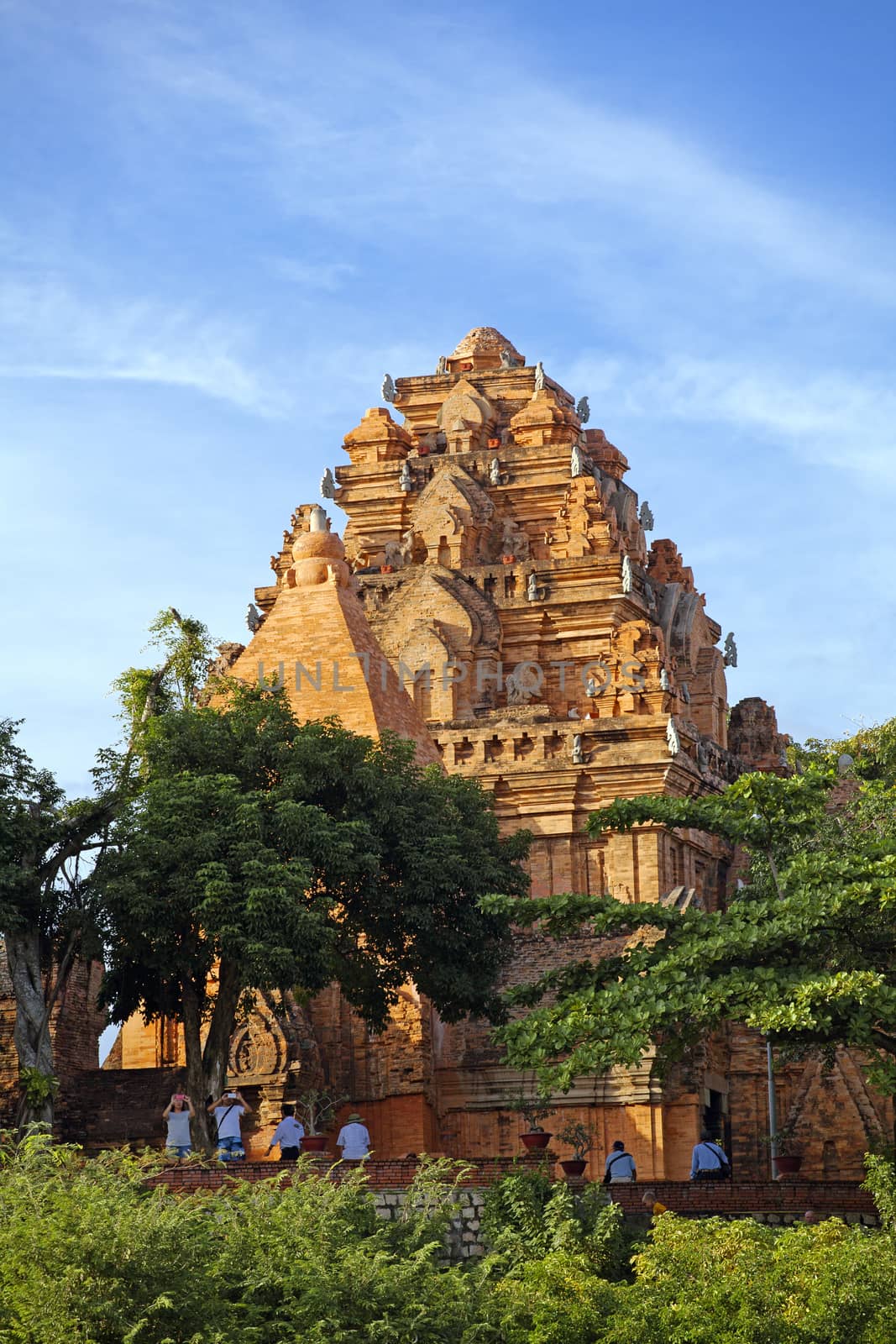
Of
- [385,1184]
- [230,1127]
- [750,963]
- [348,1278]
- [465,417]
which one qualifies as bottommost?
[348,1278]

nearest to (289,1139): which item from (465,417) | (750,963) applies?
(750,963)

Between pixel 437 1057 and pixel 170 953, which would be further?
pixel 437 1057

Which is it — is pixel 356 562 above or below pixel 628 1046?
above

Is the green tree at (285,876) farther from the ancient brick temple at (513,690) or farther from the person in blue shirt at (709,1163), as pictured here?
the person in blue shirt at (709,1163)

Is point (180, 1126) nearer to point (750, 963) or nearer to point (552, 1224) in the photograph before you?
point (552, 1224)

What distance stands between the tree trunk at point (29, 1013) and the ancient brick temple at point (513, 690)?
2.98m

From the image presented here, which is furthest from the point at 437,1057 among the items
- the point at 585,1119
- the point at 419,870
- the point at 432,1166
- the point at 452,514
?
the point at 452,514

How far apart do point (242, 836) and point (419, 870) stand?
2.44 meters

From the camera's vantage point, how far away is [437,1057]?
32.7m

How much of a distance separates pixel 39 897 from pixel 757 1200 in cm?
990

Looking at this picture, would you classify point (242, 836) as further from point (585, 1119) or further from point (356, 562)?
point (356, 562)

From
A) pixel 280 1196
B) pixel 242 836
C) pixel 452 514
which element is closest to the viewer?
pixel 280 1196

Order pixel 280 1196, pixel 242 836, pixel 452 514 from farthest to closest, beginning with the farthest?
pixel 452 514 < pixel 242 836 < pixel 280 1196

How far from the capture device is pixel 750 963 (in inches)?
922
